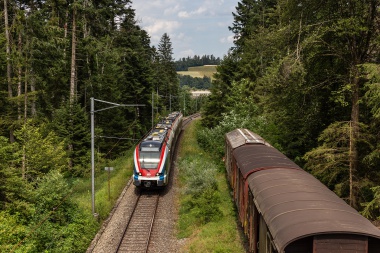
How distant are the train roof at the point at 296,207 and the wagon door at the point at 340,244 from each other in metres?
0.16

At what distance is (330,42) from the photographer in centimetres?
1455

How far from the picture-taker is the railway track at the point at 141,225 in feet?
47.5

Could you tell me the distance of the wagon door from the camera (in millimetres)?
6625

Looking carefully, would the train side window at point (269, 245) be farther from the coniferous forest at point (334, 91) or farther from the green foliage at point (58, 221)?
the green foliage at point (58, 221)

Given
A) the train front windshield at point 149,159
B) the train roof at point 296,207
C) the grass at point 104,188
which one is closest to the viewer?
the train roof at point 296,207

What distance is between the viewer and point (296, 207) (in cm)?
791

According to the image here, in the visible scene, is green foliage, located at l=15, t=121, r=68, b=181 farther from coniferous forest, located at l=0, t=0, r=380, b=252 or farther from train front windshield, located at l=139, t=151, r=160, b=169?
train front windshield, located at l=139, t=151, r=160, b=169

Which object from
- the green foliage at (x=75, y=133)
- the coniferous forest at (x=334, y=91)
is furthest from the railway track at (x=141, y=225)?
the coniferous forest at (x=334, y=91)

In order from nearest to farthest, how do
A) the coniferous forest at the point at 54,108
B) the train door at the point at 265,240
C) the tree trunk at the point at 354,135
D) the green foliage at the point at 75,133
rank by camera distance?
the train door at the point at 265,240 → the tree trunk at the point at 354,135 → the coniferous forest at the point at 54,108 → the green foliage at the point at 75,133

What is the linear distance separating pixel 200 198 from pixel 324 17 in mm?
10829

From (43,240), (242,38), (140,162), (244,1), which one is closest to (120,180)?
(140,162)

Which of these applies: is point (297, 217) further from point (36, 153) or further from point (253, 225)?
point (36, 153)

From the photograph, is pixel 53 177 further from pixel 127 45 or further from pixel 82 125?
pixel 127 45

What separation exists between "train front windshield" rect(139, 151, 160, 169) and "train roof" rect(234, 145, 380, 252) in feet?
29.9
